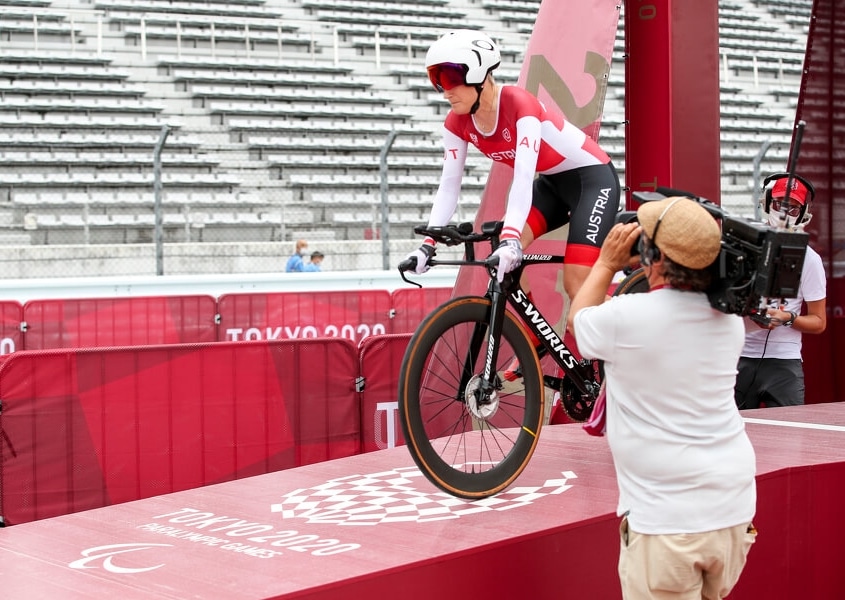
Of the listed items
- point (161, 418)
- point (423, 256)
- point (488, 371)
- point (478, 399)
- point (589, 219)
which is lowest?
point (161, 418)

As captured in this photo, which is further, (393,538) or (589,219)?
(589,219)

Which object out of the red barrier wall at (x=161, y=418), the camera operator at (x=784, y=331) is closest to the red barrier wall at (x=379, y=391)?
the red barrier wall at (x=161, y=418)

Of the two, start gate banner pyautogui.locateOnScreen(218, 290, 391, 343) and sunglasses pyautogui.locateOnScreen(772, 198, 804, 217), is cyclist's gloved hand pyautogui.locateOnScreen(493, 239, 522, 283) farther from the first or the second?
start gate banner pyautogui.locateOnScreen(218, 290, 391, 343)

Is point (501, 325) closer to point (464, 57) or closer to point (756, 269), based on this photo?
point (464, 57)

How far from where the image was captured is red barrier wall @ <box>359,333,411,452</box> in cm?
684

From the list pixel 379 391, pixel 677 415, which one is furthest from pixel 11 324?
pixel 677 415

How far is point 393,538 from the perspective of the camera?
338cm

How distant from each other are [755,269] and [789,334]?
3414 mm

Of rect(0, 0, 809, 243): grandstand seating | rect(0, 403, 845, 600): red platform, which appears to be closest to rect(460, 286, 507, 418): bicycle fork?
rect(0, 403, 845, 600): red platform

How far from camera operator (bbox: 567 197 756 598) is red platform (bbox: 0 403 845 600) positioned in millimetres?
774

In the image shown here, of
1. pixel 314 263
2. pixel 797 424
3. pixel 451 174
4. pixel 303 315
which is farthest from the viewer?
pixel 314 263

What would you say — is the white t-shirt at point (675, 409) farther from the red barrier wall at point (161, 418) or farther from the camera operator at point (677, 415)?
the red barrier wall at point (161, 418)

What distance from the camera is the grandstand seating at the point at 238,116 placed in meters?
16.8

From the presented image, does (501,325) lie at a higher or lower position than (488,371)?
higher
